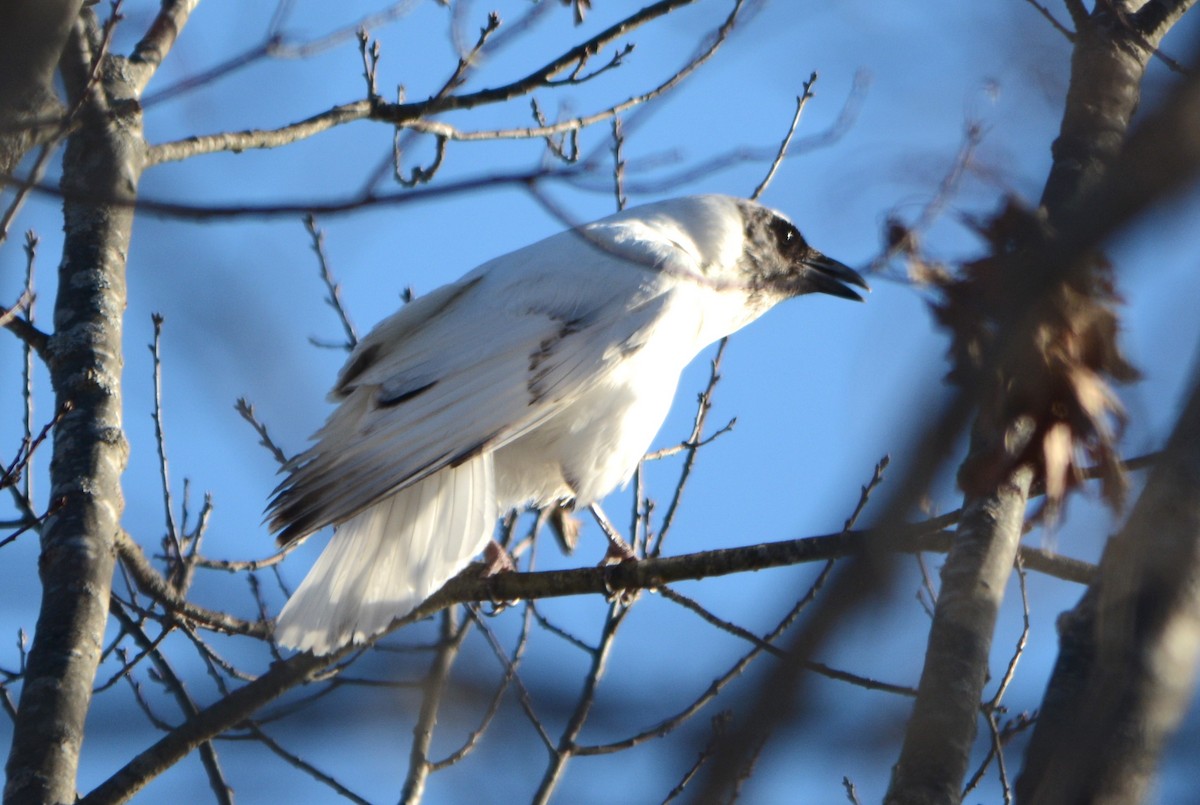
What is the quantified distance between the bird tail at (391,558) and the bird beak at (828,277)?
2323mm

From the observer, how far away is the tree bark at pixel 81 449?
3.38 meters

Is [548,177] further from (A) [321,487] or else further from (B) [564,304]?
(B) [564,304]

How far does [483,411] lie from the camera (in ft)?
15.5

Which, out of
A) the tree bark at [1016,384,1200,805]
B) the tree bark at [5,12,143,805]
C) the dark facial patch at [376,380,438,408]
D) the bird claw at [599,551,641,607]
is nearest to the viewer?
the tree bark at [1016,384,1200,805]

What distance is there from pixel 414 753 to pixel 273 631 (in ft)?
3.51

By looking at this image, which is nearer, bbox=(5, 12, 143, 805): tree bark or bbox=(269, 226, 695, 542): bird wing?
bbox=(5, 12, 143, 805): tree bark

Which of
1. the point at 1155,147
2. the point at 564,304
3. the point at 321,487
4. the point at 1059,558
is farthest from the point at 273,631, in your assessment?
the point at 1155,147

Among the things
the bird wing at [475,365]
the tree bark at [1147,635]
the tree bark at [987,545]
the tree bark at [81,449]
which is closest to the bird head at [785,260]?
the bird wing at [475,365]

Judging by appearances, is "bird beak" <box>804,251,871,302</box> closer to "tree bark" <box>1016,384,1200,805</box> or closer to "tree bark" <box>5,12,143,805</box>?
"tree bark" <box>5,12,143,805</box>

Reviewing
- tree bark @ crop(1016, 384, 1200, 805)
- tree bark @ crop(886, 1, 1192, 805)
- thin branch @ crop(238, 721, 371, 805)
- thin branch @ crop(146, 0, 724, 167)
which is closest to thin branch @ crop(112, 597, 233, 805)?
thin branch @ crop(238, 721, 371, 805)

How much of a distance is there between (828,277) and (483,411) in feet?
8.42

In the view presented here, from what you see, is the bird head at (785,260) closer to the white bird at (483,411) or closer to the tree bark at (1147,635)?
the white bird at (483,411)

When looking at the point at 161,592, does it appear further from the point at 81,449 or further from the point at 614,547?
the point at 614,547

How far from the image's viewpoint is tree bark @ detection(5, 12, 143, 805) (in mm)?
3379
